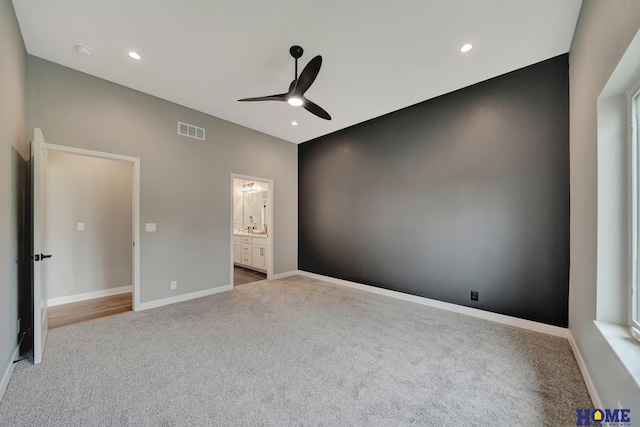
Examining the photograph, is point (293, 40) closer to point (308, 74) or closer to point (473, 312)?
point (308, 74)

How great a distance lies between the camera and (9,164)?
78.2 inches

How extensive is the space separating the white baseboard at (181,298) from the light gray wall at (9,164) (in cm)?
124

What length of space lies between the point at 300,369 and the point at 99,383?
1.52 m

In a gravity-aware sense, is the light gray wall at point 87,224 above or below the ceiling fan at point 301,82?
below

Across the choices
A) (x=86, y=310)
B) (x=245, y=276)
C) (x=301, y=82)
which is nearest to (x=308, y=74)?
(x=301, y=82)

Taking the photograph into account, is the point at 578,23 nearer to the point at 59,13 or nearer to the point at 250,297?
the point at 59,13

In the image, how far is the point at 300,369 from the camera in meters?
2.08

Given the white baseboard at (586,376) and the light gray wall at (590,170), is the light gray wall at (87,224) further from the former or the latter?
the white baseboard at (586,376)

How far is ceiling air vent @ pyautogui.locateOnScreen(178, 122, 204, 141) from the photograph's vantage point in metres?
3.81

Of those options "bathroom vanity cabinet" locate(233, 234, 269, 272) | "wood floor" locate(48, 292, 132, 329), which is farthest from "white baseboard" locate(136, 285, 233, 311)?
"bathroom vanity cabinet" locate(233, 234, 269, 272)

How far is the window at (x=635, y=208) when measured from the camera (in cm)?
Answer: 147

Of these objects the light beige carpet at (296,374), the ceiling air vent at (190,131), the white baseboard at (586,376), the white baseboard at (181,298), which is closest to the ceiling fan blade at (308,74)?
the ceiling air vent at (190,131)

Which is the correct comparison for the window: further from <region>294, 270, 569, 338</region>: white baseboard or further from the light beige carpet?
<region>294, 270, 569, 338</region>: white baseboard

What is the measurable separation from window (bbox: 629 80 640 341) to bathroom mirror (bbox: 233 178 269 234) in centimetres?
598
